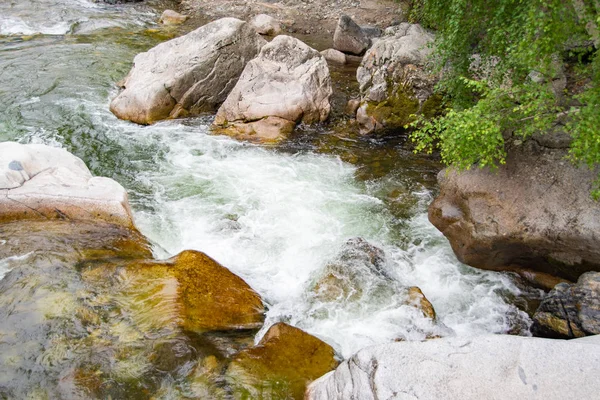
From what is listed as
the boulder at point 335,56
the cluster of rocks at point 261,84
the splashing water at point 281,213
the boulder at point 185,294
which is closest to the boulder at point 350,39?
the boulder at point 335,56

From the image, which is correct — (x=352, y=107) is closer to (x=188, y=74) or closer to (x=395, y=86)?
(x=395, y=86)

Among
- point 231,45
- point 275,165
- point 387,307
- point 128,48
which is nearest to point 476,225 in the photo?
point 387,307

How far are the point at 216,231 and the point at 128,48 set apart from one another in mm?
14152

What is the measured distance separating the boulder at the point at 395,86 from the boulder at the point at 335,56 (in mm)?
5136

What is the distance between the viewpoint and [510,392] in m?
4.69

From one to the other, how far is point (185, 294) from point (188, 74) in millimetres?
9043

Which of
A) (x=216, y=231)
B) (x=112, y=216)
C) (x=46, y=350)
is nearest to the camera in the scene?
(x=46, y=350)

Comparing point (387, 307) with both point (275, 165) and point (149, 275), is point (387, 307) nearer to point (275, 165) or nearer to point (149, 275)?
point (149, 275)

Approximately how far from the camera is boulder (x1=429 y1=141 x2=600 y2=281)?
837 centimetres

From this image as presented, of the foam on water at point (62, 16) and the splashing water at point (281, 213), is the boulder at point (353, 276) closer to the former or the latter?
the splashing water at point (281, 213)

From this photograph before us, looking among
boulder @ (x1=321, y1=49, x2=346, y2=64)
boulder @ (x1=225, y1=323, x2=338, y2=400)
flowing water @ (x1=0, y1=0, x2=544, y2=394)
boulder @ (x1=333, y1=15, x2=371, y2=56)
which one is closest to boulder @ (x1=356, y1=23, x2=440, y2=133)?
flowing water @ (x1=0, y1=0, x2=544, y2=394)

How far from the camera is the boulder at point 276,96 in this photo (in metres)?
13.9

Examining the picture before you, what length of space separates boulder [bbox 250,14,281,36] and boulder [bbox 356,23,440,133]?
10579 millimetres

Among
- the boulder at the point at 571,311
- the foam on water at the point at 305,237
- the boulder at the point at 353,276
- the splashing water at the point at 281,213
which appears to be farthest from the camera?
the boulder at the point at 353,276
